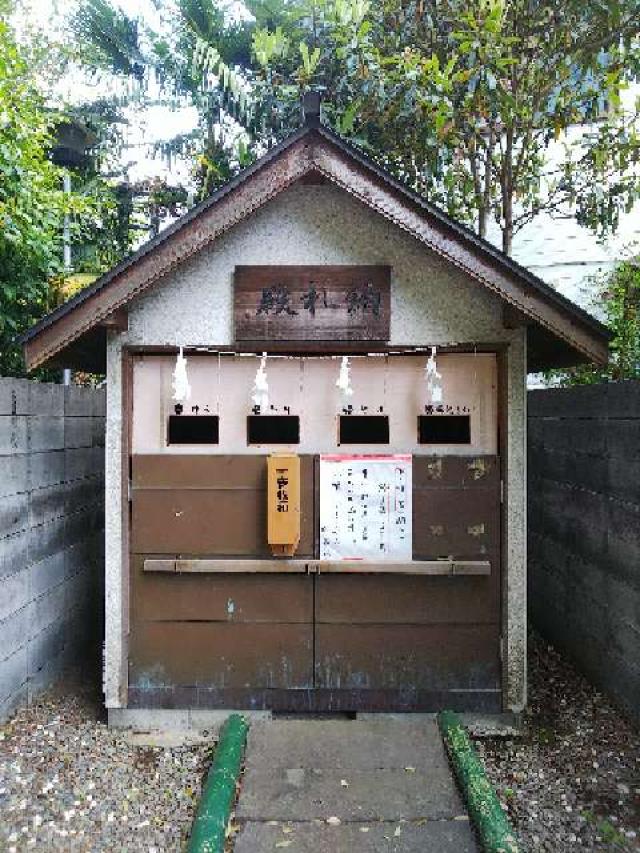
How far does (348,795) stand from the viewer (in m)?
4.88

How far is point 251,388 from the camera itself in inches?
239

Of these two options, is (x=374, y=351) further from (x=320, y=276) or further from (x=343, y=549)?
(x=343, y=549)

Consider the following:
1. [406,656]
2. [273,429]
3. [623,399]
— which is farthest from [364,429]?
[623,399]

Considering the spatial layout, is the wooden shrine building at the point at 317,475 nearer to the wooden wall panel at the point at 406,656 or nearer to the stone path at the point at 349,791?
the wooden wall panel at the point at 406,656

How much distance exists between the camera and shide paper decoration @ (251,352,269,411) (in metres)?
5.81

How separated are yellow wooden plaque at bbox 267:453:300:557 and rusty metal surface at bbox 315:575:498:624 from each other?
595 mm

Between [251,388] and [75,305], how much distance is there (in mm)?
1621

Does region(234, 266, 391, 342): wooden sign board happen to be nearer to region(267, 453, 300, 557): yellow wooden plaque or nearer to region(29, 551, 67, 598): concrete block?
region(267, 453, 300, 557): yellow wooden plaque

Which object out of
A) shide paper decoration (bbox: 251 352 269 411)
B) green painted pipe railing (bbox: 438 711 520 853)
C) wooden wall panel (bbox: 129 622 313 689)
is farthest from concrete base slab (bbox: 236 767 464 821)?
shide paper decoration (bbox: 251 352 269 411)

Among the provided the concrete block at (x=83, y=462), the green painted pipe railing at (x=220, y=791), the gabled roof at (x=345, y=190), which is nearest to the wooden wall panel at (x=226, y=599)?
the green painted pipe railing at (x=220, y=791)

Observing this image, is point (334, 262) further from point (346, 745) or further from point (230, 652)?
point (346, 745)

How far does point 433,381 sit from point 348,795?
3.34 meters

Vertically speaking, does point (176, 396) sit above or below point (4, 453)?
above

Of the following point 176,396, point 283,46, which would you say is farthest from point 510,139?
point 176,396
